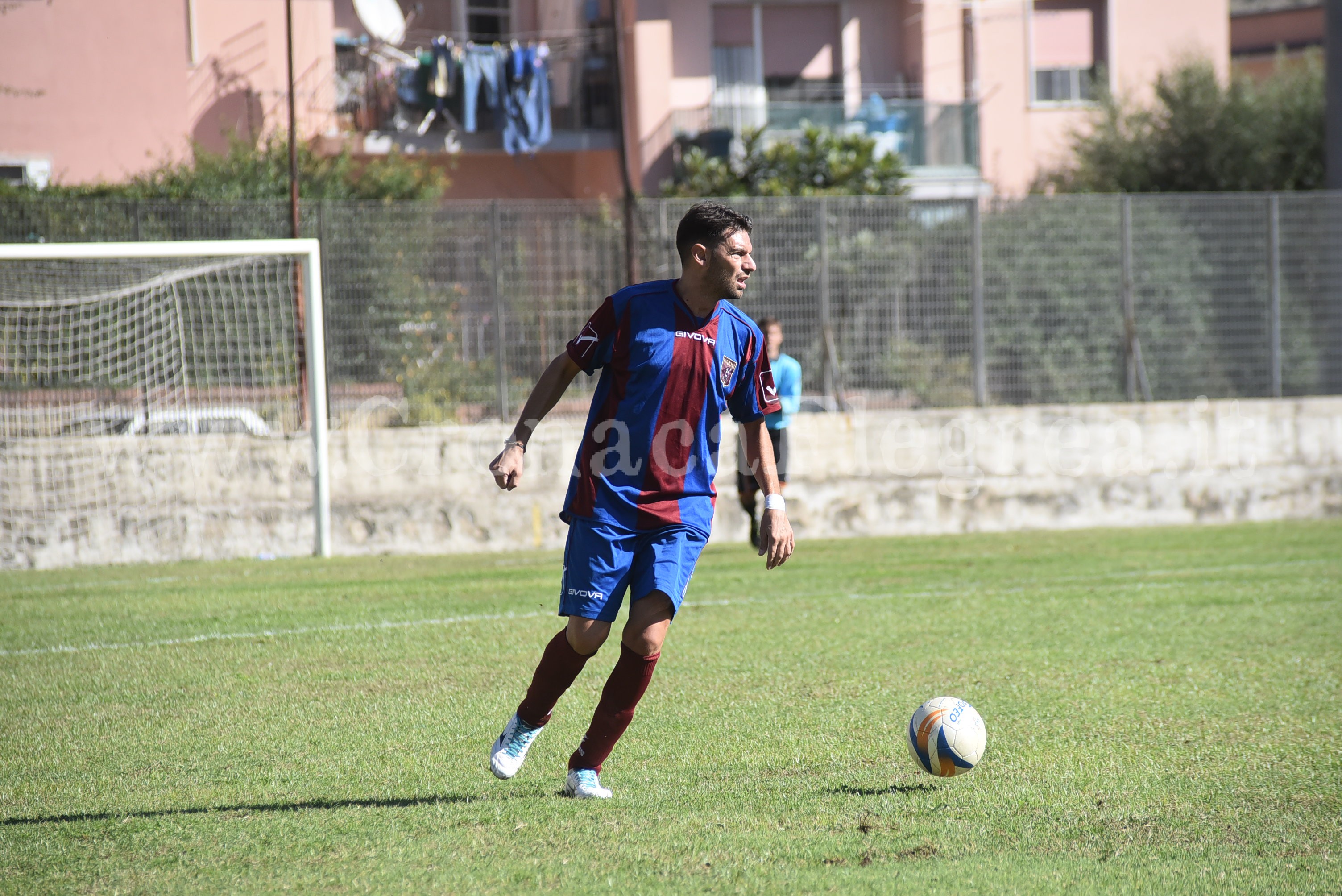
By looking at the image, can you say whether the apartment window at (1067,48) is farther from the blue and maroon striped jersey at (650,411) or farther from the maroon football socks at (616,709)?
the maroon football socks at (616,709)

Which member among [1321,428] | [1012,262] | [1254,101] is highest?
[1254,101]

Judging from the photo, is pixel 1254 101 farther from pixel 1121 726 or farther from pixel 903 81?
pixel 1121 726

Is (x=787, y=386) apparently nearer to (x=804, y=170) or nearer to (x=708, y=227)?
(x=708, y=227)

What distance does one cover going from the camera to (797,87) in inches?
1075

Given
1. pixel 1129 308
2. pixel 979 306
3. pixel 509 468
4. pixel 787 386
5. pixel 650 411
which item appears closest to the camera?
pixel 509 468

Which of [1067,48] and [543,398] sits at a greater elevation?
[1067,48]

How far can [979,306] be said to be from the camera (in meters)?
14.7

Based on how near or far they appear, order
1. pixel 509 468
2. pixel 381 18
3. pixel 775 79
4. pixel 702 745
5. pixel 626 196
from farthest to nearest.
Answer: pixel 775 79
pixel 381 18
pixel 626 196
pixel 702 745
pixel 509 468

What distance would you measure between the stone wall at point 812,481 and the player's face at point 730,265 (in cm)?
897

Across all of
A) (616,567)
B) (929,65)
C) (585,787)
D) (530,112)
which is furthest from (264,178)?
(585,787)

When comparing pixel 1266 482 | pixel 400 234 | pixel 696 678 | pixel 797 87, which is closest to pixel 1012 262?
pixel 1266 482

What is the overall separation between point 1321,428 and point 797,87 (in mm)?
14835

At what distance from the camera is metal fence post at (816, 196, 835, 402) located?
46.4 ft

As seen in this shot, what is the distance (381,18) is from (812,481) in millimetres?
12235
